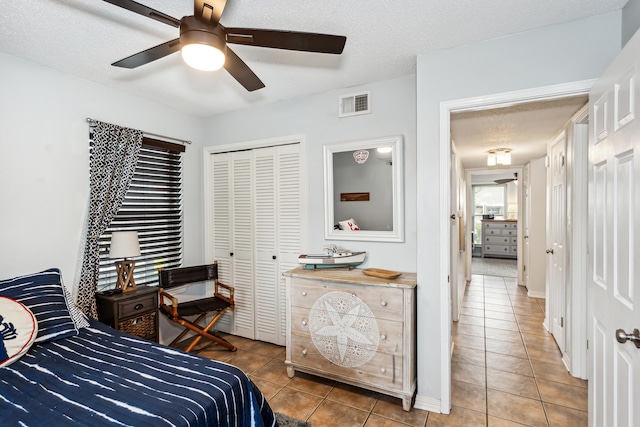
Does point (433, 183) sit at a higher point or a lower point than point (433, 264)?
higher

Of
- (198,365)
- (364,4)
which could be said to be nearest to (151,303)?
(198,365)

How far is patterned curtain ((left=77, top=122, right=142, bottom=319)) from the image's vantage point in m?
2.58

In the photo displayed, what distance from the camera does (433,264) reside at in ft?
7.36

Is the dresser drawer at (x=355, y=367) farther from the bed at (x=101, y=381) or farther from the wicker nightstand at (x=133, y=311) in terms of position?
the wicker nightstand at (x=133, y=311)

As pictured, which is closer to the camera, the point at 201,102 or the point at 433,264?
the point at 433,264

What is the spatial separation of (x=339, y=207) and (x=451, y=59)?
1455 mm

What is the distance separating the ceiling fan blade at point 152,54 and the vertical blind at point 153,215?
4.94 feet

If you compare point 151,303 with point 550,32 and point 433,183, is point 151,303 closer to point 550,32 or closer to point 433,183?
point 433,183

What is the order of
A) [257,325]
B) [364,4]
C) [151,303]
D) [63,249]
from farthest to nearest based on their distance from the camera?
[257,325], [151,303], [63,249], [364,4]

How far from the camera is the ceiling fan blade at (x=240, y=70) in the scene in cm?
164

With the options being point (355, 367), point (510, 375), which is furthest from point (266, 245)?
point (510, 375)

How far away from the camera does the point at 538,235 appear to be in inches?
201

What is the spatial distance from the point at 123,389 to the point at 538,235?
5745 millimetres

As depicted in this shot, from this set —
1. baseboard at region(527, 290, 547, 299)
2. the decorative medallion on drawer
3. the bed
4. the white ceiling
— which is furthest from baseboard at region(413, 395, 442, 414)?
baseboard at region(527, 290, 547, 299)
